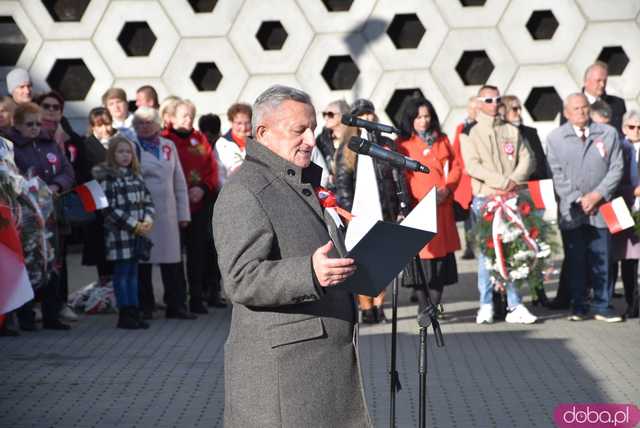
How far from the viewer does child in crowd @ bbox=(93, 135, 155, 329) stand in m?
11.0

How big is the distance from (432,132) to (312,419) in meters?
7.05

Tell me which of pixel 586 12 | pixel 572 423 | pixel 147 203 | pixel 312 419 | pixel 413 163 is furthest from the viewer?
pixel 586 12

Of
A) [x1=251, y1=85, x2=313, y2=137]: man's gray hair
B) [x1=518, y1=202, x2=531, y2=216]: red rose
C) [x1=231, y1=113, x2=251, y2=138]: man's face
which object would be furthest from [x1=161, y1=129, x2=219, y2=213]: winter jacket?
[x1=251, y1=85, x2=313, y2=137]: man's gray hair

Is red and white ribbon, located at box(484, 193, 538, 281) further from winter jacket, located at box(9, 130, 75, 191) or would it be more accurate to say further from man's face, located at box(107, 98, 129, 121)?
man's face, located at box(107, 98, 129, 121)

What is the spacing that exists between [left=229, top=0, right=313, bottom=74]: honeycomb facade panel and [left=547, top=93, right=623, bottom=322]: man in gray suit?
698 cm

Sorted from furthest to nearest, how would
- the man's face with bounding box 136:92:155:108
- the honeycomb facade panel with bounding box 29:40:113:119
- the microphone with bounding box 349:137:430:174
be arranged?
the honeycomb facade panel with bounding box 29:40:113:119 < the man's face with bounding box 136:92:155:108 < the microphone with bounding box 349:137:430:174

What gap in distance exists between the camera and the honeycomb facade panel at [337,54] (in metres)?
18.1

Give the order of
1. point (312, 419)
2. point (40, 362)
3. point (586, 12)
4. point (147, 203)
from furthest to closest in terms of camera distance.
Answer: point (586, 12) → point (147, 203) → point (40, 362) → point (312, 419)

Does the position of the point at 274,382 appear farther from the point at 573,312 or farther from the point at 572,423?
the point at 573,312

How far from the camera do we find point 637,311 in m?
11.6

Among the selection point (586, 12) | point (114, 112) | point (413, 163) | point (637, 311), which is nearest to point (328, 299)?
point (413, 163)

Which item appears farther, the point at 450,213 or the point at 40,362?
the point at 450,213

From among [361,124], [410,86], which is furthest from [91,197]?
[410,86]

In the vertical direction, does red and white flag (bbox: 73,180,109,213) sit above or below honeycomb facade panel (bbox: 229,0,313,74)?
below
